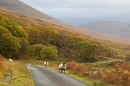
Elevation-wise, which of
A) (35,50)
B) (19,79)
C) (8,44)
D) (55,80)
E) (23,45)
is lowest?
(35,50)

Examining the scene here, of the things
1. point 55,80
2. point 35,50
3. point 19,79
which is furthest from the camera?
point 35,50

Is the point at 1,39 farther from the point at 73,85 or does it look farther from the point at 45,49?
the point at 73,85

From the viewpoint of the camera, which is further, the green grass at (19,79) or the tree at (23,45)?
the tree at (23,45)

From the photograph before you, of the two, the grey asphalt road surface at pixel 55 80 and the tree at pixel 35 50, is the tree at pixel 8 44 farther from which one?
the grey asphalt road surface at pixel 55 80

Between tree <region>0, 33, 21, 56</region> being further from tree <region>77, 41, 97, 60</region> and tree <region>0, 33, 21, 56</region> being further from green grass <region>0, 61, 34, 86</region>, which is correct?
green grass <region>0, 61, 34, 86</region>

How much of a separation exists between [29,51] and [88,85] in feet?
302

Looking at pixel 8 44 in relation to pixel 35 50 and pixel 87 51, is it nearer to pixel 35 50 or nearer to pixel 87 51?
pixel 35 50

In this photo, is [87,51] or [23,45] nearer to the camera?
[23,45]

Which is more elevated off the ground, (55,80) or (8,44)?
(8,44)

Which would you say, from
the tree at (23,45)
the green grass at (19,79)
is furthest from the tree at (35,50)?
the green grass at (19,79)

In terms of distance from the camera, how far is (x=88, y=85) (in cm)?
2120

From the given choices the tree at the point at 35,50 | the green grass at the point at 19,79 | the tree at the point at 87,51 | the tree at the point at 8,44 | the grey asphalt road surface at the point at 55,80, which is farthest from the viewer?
the tree at the point at 87,51

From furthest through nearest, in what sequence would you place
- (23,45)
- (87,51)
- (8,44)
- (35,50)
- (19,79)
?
(87,51), (35,50), (23,45), (8,44), (19,79)

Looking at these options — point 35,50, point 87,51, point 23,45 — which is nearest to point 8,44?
point 23,45
